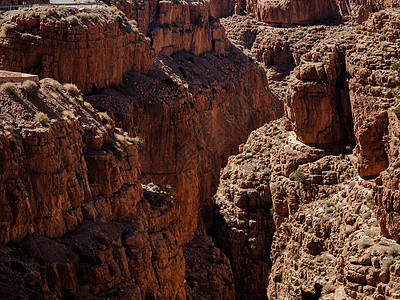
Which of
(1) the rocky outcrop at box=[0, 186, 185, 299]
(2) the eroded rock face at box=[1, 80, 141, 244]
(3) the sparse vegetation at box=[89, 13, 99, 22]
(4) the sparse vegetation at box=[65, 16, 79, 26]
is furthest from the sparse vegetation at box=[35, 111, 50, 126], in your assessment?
(3) the sparse vegetation at box=[89, 13, 99, 22]

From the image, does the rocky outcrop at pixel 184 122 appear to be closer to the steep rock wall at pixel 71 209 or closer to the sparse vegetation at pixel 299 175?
the sparse vegetation at pixel 299 175

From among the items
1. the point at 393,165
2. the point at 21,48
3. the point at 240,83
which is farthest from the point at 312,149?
the point at 240,83

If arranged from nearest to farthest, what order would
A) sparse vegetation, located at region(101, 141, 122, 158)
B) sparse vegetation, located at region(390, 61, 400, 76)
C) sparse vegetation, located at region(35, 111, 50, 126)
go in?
sparse vegetation, located at region(35, 111, 50, 126)
sparse vegetation, located at region(101, 141, 122, 158)
sparse vegetation, located at region(390, 61, 400, 76)

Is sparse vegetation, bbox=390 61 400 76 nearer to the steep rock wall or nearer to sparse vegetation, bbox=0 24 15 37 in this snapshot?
the steep rock wall

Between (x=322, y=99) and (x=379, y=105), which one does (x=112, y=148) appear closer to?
(x=379, y=105)

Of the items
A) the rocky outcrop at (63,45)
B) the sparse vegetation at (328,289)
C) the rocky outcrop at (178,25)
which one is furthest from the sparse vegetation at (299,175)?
the rocky outcrop at (178,25)

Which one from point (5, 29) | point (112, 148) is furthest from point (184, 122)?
point (112, 148)

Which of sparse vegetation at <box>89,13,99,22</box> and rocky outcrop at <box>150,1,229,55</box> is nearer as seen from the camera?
sparse vegetation at <box>89,13,99,22</box>
